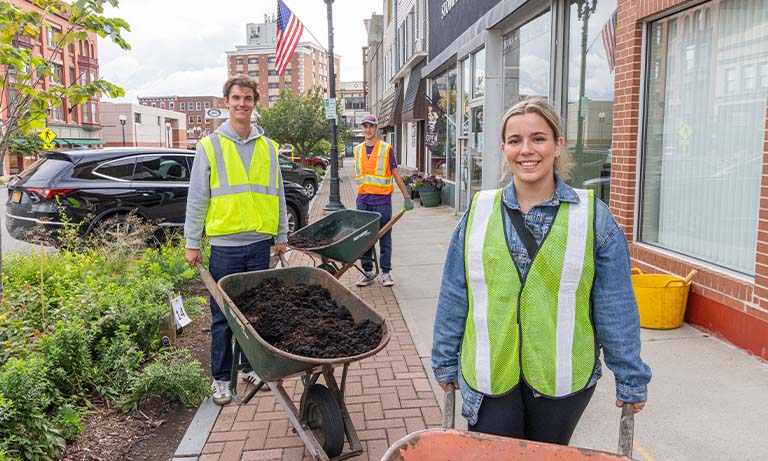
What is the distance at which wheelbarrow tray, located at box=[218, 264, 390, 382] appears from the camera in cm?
299

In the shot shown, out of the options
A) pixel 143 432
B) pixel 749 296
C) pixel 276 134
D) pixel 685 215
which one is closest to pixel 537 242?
pixel 143 432

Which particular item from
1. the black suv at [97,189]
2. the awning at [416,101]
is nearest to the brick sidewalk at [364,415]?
the black suv at [97,189]

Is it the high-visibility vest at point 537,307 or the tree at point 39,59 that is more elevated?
the tree at point 39,59

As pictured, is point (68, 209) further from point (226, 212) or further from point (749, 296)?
point (749, 296)

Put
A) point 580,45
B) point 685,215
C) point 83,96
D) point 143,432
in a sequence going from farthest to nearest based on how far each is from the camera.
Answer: point 580,45 < point 685,215 < point 83,96 < point 143,432

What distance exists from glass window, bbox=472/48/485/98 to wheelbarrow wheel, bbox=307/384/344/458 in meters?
9.94

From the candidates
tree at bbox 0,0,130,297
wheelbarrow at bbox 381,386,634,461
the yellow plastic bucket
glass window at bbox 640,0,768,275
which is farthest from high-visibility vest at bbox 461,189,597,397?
tree at bbox 0,0,130,297

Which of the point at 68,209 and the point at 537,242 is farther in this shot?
the point at 68,209

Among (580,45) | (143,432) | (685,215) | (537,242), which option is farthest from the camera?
(580,45)

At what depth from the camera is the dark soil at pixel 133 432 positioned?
11.9 ft

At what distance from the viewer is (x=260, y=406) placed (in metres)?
4.25

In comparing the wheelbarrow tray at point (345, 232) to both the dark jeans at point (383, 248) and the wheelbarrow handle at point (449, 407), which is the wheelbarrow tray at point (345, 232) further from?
the wheelbarrow handle at point (449, 407)

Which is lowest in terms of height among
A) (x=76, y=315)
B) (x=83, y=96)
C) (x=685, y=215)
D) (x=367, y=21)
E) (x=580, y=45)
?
(x=76, y=315)

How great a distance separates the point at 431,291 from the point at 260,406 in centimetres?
344
